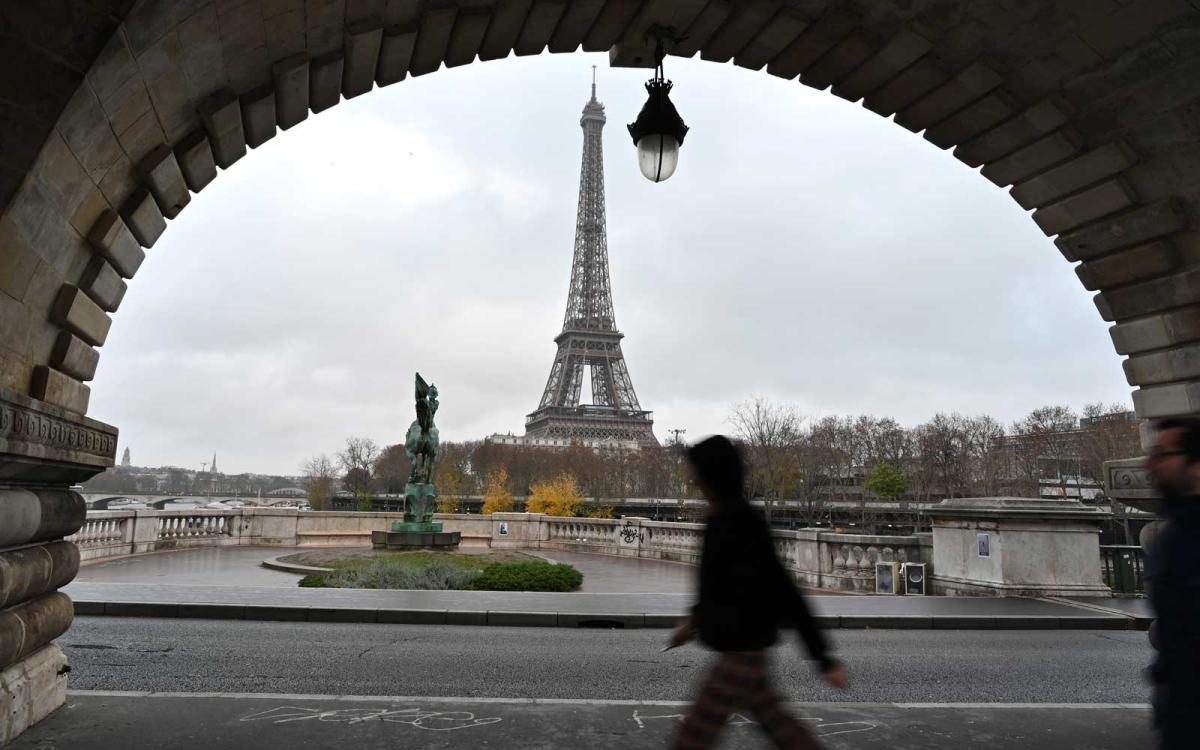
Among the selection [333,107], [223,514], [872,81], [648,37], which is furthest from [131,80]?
[223,514]

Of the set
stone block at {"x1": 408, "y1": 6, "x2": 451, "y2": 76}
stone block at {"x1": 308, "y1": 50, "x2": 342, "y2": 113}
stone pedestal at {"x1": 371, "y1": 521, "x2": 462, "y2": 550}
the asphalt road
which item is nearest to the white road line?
the asphalt road

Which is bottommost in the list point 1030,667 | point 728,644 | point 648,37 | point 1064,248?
point 1030,667

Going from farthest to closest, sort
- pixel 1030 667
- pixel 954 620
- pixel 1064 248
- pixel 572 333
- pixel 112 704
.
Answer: pixel 572 333, pixel 954 620, pixel 1030 667, pixel 1064 248, pixel 112 704

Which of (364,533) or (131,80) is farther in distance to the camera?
(364,533)

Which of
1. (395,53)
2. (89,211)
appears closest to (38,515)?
(89,211)

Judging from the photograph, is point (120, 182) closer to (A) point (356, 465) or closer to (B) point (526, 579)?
(B) point (526, 579)

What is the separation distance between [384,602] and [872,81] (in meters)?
9.99

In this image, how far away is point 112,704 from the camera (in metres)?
5.75

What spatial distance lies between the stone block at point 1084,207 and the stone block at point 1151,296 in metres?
0.72

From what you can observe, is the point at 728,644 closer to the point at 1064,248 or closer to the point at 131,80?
the point at 131,80

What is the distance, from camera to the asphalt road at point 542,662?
6.99 metres

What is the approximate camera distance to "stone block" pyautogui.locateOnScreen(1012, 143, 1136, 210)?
20.9ft

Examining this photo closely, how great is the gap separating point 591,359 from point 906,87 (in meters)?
102

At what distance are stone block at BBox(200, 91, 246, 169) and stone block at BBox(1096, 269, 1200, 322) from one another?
7.65 meters
